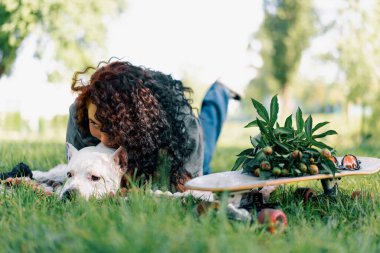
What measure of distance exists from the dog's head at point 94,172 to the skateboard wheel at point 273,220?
32.9 inches

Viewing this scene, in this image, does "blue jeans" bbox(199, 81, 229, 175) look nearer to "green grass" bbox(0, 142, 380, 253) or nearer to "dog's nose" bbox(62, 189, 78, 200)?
"green grass" bbox(0, 142, 380, 253)

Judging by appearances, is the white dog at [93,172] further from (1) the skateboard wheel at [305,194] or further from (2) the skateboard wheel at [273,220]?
(1) the skateboard wheel at [305,194]

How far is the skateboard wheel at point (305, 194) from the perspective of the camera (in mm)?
2602

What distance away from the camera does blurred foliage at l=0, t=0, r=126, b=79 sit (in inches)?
450

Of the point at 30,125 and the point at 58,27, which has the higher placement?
the point at 58,27

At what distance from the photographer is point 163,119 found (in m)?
3.03

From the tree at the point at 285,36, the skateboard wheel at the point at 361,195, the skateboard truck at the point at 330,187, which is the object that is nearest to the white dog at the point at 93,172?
the skateboard truck at the point at 330,187

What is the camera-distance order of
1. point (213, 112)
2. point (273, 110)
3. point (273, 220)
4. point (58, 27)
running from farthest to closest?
point (58, 27)
point (213, 112)
point (273, 110)
point (273, 220)

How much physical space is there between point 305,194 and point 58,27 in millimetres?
10927

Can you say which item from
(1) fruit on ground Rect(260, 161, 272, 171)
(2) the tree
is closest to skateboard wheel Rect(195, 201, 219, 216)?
(1) fruit on ground Rect(260, 161, 272, 171)

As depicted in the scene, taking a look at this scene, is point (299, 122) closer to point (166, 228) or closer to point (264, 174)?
point (264, 174)

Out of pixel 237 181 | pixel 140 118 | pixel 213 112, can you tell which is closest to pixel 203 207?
pixel 237 181

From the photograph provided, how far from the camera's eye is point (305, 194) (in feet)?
8.59

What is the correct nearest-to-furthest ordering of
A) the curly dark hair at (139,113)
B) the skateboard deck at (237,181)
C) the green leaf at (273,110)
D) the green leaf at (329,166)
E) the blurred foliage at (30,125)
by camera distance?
the skateboard deck at (237,181)
the green leaf at (329,166)
the green leaf at (273,110)
the curly dark hair at (139,113)
the blurred foliage at (30,125)
